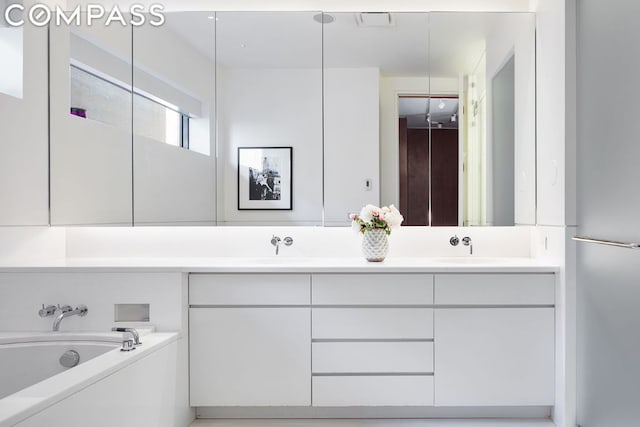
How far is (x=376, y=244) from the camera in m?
2.36

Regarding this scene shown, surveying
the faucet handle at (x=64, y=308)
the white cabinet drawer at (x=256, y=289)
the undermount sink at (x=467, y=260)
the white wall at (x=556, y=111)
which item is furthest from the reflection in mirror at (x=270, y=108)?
the white wall at (x=556, y=111)

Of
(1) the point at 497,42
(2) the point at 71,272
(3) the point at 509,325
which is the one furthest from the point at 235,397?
(1) the point at 497,42

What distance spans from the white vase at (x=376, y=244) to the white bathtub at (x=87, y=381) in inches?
43.2

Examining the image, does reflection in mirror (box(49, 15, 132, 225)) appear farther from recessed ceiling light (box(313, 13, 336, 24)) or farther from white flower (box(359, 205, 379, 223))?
white flower (box(359, 205, 379, 223))

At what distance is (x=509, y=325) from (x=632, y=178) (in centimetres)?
88

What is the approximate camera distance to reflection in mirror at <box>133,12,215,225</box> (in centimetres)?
262

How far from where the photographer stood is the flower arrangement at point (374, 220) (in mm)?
2379

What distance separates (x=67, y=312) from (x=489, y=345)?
208 centimetres

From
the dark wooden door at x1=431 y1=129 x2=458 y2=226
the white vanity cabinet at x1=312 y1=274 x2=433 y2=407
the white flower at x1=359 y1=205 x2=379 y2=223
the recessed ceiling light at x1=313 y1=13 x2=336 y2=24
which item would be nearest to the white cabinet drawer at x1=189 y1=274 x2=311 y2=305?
the white vanity cabinet at x1=312 y1=274 x2=433 y2=407

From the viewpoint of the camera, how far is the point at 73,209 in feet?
8.32

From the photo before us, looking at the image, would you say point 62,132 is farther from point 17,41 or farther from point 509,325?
point 509,325

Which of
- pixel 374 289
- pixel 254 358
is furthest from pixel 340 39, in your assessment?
pixel 254 358

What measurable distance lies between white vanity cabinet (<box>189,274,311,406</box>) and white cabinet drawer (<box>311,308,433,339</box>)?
96mm

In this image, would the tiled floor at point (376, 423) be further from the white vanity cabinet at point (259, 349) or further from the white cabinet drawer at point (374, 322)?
the white cabinet drawer at point (374, 322)
